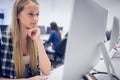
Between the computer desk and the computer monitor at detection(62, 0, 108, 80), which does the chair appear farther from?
the computer monitor at detection(62, 0, 108, 80)

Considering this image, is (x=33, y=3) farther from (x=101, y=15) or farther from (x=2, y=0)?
(x=2, y=0)

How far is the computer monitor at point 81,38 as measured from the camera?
1.89ft

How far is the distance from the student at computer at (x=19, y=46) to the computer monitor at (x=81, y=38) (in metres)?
0.44

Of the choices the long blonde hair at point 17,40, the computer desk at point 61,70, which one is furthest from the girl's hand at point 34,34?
the computer desk at point 61,70

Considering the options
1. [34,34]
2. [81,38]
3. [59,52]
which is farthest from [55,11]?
[81,38]

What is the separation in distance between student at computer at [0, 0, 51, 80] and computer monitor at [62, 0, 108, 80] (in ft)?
1.43

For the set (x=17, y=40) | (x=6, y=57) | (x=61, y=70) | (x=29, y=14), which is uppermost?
(x=29, y=14)

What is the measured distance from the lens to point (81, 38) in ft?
2.10

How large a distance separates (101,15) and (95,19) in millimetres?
97

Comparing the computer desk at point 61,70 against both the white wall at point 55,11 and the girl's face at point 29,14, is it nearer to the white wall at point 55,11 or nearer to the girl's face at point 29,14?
the girl's face at point 29,14

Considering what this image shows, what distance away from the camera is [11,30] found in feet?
3.55

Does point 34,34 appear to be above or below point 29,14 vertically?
below

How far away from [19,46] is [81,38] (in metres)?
0.55

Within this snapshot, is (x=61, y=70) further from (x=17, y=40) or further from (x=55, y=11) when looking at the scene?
(x=55, y=11)
